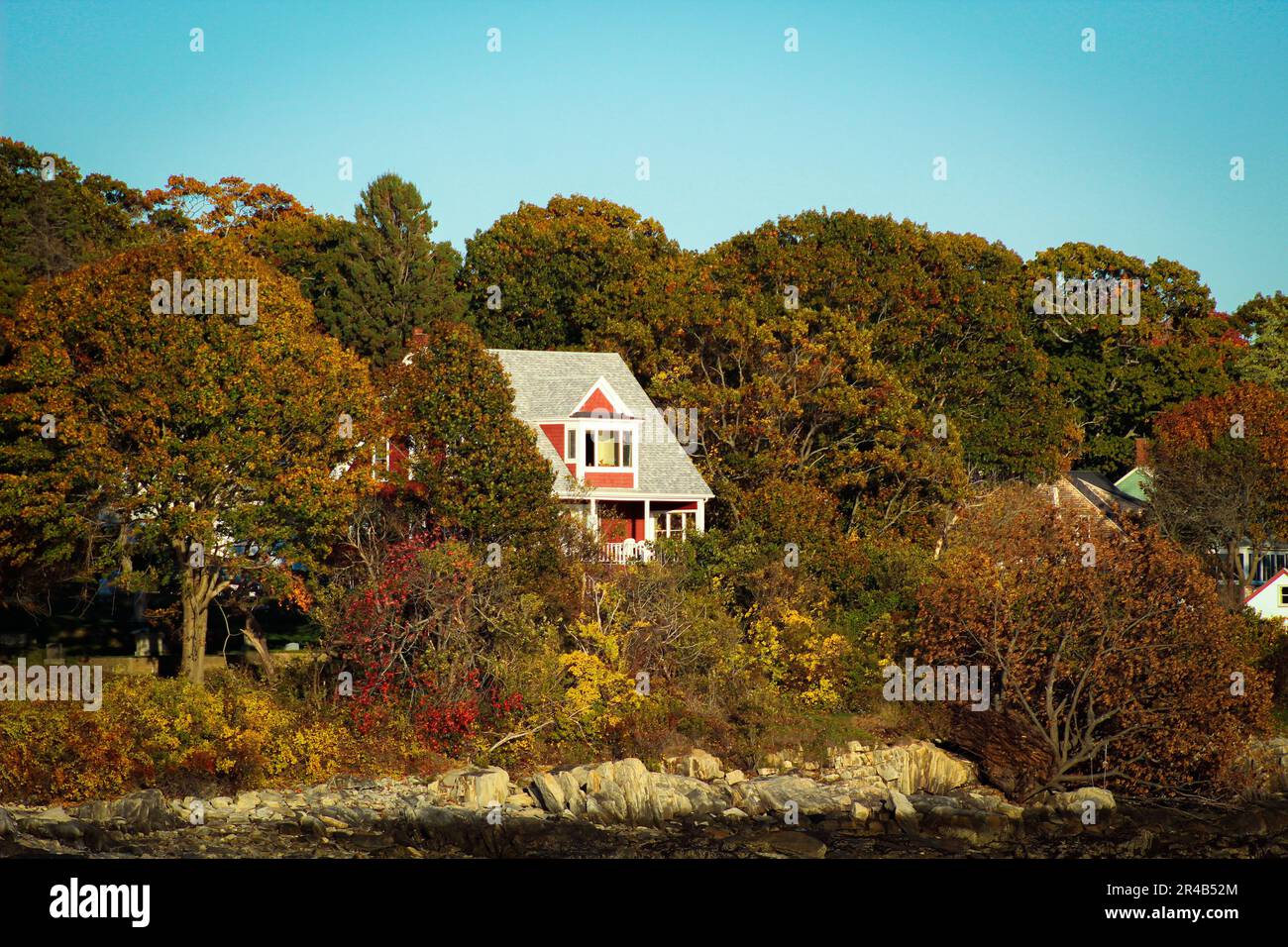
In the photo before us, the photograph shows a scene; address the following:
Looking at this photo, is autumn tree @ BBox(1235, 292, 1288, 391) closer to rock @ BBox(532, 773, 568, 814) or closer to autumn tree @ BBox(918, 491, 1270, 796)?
autumn tree @ BBox(918, 491, 1270, 796)

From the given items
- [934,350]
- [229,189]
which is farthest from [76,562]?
[229,189]

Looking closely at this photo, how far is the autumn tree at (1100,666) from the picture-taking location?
37.5 meters

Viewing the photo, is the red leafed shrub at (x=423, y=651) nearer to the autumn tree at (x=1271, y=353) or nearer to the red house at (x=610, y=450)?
the red house at (x=610, y=450)

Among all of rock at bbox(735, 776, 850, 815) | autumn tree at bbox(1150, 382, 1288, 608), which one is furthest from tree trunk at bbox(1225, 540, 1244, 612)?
rock at bbox(735, 776, 850, 815)

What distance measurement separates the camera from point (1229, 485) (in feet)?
180

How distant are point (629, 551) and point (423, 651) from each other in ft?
35.4

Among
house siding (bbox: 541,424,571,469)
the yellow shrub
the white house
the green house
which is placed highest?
house siding (bbox: 541,424,571,469)

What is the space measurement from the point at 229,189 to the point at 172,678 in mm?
49663

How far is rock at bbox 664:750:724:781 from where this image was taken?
1471 inches

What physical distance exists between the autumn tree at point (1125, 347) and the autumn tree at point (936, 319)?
351 inches

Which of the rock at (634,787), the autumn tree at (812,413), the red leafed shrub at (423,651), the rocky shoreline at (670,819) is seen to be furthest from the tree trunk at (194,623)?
the autumn tree at (812,413)

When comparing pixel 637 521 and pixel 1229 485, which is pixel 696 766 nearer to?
pixel 637 521

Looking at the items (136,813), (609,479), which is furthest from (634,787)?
(609,479)

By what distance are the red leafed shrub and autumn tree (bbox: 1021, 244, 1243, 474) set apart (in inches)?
1616
